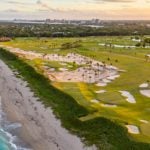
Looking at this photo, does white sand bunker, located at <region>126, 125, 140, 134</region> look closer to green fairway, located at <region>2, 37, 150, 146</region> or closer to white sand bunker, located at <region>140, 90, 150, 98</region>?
green fairway, located at <region>2, 37, 150, 146</region>

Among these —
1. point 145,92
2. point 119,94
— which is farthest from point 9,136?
point 145,92

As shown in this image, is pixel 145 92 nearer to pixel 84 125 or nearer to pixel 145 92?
pixel 145 92

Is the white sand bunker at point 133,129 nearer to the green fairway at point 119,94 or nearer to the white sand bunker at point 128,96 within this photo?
the green fairway at point 119,94

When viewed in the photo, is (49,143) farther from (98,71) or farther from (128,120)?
(98,71)

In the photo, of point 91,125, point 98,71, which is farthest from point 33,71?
point 91,125

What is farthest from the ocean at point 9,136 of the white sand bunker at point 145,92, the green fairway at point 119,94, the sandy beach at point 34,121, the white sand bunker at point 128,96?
the white sand bunker at point 145,92

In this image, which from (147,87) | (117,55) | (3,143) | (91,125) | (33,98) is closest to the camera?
(3,143)

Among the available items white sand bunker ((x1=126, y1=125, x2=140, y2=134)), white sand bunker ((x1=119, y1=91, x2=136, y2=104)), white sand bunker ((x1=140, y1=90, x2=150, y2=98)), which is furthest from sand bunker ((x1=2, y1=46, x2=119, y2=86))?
white sand bunker ((x1=126, y1=125, x2=140, y2=134))
